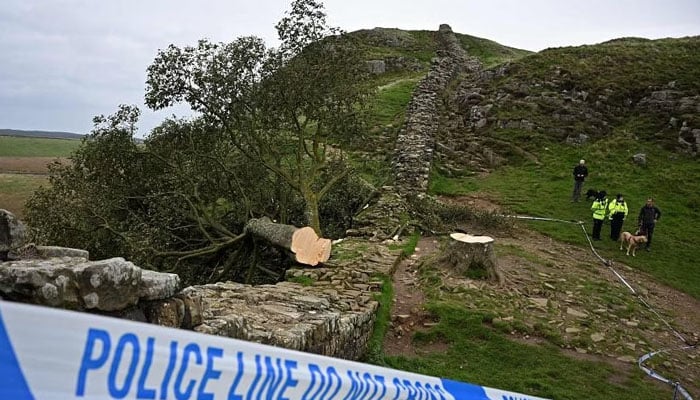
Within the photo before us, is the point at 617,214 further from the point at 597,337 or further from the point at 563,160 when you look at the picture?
the point at 563,160

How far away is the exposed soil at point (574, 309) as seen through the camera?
9.23 m

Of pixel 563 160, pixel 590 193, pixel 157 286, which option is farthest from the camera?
pixel 563 160

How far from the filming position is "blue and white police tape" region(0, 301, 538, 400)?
78.0 inches

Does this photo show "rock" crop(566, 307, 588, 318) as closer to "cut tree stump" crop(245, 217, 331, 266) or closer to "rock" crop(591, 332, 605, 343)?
"rock" crop(591, 332, 605, 343)

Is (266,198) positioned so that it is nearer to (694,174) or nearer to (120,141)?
(120,141)

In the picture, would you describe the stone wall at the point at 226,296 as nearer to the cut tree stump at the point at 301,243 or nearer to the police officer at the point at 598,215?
the cut tree stump at the point at 301,243

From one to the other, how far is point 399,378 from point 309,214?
34.6 feet

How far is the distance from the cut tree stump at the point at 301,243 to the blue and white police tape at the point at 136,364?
27.9ft

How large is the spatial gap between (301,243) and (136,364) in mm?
9188

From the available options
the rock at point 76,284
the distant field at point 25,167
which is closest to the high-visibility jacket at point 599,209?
the rock at point 76,284

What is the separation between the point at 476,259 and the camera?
1188 cm

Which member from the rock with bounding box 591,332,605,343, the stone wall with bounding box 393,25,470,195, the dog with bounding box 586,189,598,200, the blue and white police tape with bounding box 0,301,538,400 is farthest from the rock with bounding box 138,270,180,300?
the dog with bounding box 586,189,598,200

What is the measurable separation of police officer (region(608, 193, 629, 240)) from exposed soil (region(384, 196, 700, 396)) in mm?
2032

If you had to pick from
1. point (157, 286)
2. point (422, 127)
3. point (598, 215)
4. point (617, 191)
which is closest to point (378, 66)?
point (422, 127)
